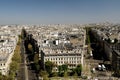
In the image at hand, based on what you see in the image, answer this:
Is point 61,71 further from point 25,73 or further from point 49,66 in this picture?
point 25,73

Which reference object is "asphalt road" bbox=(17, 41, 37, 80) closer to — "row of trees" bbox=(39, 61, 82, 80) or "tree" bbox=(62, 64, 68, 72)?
"row of trees" bbox=(39, 61, 82, 80)

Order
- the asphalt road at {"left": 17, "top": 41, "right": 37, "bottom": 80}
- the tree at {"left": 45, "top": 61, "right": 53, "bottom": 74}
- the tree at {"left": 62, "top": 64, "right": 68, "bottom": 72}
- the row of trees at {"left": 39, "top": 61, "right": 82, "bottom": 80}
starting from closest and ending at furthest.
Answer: the asphalt road at {"left": 17, "top": 41, "right": 37, "bottom": 80} < the row of trees at {"left": 39, "top": 61, "right": 82, "bottom": 80} < the tree at {"left": 45, "top": 61, "right": 53, "bottom": 74} < the tree at {"left": 62, "top": 64, "right": 68, "bottom": 72}

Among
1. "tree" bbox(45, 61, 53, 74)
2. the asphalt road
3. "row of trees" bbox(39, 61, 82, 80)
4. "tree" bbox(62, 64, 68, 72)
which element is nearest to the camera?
the asphalt road

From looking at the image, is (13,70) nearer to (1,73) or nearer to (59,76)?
(1,73)

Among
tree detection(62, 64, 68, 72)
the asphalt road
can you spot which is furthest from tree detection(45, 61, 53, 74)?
the asphalt road

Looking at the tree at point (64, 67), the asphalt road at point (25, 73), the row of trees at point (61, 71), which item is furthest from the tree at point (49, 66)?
the asphalt road at point (25, 73)

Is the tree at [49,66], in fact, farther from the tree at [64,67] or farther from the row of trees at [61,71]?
the tree at [64,67]

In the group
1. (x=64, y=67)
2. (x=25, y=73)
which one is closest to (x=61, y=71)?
(x=64, y=67)

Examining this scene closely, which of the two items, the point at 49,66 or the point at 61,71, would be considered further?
the point at 49,66

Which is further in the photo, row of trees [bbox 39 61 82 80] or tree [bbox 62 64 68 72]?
tree [bbox 62 64 68 72]

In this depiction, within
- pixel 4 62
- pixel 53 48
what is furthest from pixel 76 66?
pixel 4 62

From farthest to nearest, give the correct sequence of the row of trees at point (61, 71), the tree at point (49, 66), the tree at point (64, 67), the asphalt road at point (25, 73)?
the tree at point (64, 67), the tree at point (49, 66), the row of trees at point (61, 71), the asphalt road at point (25, 73)

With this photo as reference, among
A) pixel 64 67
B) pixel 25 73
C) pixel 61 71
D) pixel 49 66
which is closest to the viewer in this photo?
pixel 61 71
